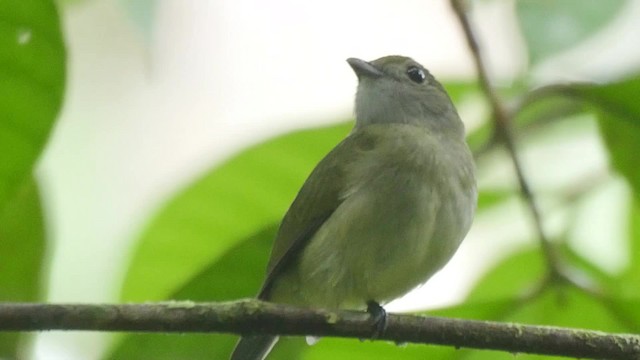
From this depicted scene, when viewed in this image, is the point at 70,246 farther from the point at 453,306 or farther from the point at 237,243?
the point at 453,306

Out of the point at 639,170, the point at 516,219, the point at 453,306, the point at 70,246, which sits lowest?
the point at 70,246

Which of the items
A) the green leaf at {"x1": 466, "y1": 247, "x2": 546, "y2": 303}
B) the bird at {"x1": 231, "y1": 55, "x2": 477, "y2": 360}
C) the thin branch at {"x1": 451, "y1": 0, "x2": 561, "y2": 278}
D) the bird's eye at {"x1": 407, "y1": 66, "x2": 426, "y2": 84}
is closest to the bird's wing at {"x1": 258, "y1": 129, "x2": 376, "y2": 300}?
the bird at {"x1": 231, "y1": 55, "x2": 477, "y2": 360}

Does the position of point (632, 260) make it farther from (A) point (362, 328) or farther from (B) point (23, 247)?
(B) point (23, 247)

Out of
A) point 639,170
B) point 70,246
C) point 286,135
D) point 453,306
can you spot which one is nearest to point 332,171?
point 286,135

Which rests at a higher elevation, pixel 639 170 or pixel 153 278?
pixel 639 170

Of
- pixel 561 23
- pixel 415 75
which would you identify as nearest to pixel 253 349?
pixel 561 23

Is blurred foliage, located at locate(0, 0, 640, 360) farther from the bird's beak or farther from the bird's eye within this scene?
the bird's eye
